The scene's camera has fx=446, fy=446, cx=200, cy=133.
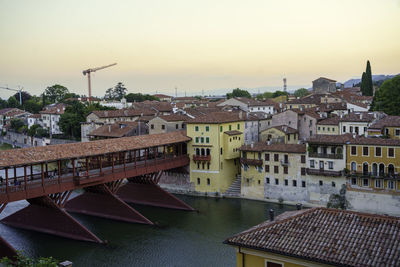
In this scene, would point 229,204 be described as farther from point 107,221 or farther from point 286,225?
point 286,225

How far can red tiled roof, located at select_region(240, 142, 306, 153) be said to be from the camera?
41.4m

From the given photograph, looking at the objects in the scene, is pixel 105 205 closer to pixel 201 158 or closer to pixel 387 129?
pixel 201 158

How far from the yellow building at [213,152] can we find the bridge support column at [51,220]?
16.3m

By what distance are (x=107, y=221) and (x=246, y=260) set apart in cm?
2536

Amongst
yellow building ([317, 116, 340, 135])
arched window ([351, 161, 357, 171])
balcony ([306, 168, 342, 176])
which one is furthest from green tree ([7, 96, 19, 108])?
arched window ([351, 161, 357, 171])

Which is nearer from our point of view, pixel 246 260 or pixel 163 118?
pixel 246 260

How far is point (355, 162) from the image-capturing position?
38.1 meters

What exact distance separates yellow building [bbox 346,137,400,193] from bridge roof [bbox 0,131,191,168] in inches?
664

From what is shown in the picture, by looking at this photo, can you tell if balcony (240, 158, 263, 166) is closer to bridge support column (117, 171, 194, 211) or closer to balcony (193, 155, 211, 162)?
balcony (193, 155, 211, 162)

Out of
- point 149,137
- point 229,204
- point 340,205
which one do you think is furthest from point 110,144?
point 340,205

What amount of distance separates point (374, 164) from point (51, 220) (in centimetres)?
2633

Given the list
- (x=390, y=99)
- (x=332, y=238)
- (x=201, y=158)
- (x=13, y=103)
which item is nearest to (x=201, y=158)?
(x=201, y=158)

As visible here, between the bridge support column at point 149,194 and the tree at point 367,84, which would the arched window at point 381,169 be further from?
the tree at point 367,84

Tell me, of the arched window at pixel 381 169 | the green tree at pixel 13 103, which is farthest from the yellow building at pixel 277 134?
the green tree at pixel 13 103
